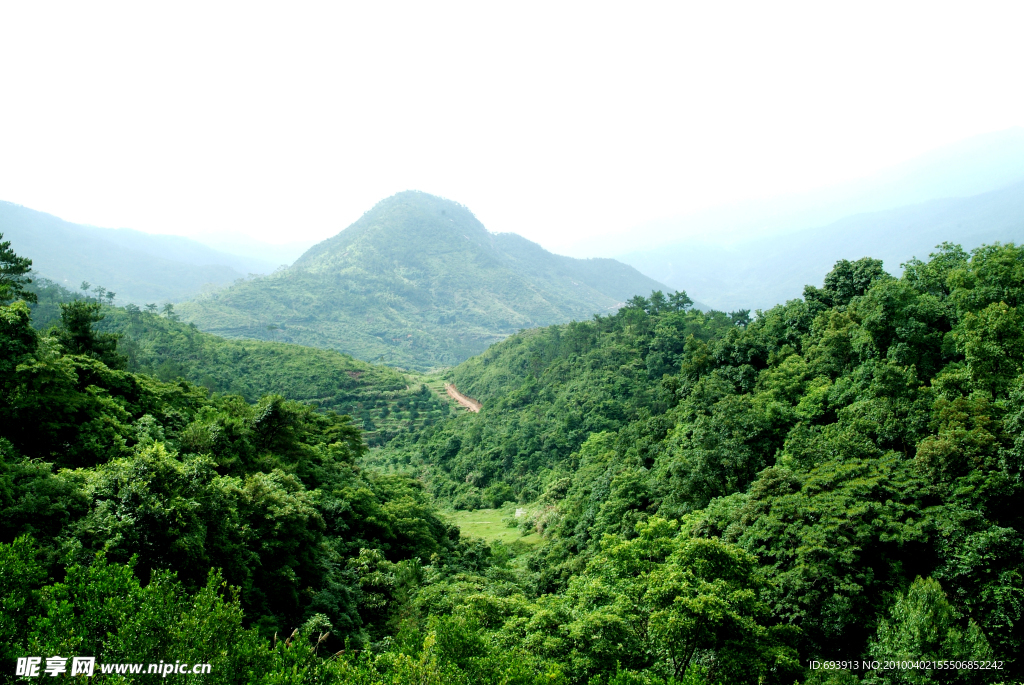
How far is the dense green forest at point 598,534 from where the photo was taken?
8.91 m

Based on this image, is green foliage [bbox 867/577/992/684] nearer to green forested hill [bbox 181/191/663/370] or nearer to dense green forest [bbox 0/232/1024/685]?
dense green forest [bbox 0/232/1024/685]

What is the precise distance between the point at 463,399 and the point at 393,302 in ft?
336

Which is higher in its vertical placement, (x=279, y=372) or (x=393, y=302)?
(x=393, y=302)

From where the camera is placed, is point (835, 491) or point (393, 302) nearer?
point (835, 491)

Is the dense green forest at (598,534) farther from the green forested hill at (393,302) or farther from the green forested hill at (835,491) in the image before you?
the green forested hill at (393,302)

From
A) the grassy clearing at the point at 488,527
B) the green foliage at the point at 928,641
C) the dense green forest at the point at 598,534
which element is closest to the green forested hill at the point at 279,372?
the grassy clearing at the point at 488,527

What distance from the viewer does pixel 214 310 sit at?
395 feet

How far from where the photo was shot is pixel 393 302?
16175 cm

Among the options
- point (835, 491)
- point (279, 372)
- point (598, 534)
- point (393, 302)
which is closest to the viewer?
point (835, 491)

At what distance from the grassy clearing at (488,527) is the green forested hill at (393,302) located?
2795 inches

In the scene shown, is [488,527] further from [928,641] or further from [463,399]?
[463,399]

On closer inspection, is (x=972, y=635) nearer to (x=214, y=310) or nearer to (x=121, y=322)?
(x=121, y=322)

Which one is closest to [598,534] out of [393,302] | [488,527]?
[488,527]

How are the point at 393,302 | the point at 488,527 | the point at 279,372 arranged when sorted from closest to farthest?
the point at 488,527
the point at 279,372
the point at 393,302
